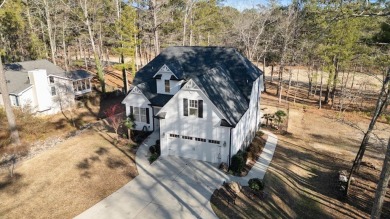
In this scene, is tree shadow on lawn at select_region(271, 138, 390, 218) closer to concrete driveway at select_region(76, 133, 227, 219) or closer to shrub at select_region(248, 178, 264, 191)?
shrub at select_region(248, 178, 264, 191)

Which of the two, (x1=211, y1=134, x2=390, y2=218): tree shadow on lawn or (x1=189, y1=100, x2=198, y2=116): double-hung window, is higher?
(x1=189, y1=100, x2=198, y2=116): double-hung window

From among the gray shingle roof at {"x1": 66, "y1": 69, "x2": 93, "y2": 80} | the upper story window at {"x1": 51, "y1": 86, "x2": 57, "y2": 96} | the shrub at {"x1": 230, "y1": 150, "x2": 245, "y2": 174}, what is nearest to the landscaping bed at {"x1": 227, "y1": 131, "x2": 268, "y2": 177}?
the shrub at {"x1": 230, "y1": 150, "x2": 245, "y2": 174}

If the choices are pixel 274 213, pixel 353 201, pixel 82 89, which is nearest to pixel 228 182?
pixel 274 213

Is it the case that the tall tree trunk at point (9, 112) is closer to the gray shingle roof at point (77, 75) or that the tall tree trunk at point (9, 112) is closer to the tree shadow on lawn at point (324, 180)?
the gray shingle roof at point (77, 75)

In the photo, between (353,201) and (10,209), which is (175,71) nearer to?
(10,209)

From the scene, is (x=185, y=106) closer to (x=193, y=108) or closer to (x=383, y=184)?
(x=193, y=108)

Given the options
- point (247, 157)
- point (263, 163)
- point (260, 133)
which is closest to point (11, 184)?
point (247, 157)

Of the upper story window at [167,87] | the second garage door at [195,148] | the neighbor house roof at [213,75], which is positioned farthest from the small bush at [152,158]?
the upper story window at [167,87]
